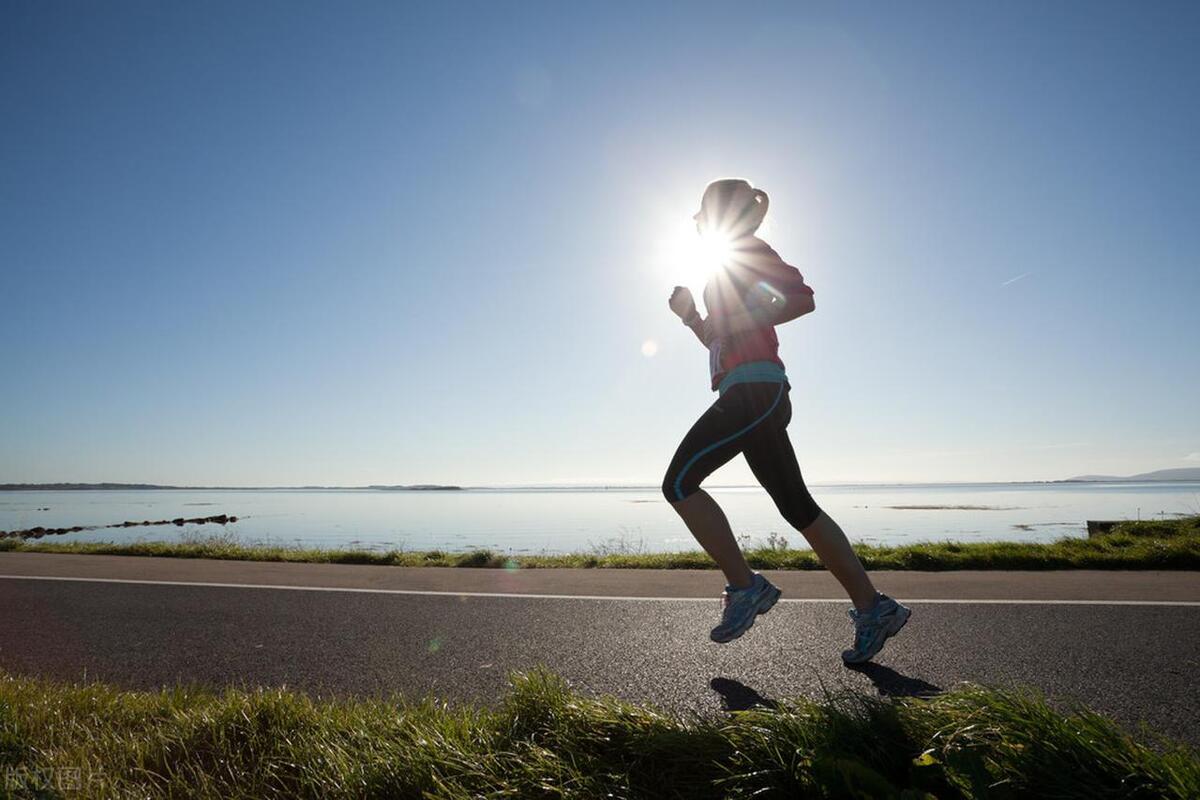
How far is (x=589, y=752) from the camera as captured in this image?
68.4 inches

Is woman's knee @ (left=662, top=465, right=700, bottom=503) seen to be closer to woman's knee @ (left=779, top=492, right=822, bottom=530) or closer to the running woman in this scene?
the running woman

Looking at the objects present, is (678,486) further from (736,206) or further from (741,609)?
(736,206)

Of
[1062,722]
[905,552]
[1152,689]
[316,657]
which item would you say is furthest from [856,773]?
[905,552]

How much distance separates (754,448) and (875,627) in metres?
1.00

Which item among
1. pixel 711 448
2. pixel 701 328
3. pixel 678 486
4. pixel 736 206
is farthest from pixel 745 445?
pixel 736 206

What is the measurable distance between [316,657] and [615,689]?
1694 millimetres

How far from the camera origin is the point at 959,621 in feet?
12.7

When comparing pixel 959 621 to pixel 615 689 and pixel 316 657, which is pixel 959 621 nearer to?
pixel 615 689

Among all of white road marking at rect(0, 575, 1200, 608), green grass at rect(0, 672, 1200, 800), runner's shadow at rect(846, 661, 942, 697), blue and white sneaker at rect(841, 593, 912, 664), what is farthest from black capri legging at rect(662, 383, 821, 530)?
white road marking at rect(0, 575, 1200, 608)

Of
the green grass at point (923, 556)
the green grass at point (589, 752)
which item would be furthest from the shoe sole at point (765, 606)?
the green grass at point (923, 556)

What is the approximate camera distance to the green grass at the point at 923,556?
19.9 feet

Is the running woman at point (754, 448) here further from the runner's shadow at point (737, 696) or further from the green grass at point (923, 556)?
the green grass at point (923, 556)

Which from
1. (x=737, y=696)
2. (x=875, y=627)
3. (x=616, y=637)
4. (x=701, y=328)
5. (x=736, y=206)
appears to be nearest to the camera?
(x=737, y=696)

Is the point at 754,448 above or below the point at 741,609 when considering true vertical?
above
